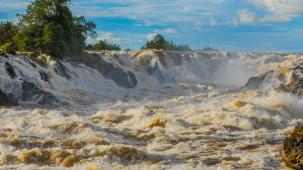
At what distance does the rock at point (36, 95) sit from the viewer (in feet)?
95.9

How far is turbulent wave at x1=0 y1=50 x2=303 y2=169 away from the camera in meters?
16.0

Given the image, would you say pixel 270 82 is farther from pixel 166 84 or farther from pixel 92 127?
pixel 92 127

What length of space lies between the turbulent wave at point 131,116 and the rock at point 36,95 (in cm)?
5

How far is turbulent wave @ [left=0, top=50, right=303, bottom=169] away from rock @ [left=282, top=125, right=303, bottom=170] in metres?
0.68

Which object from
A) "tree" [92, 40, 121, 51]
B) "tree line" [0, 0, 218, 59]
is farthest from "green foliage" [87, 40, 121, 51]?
"tree line" [0, 0, 218, 59]

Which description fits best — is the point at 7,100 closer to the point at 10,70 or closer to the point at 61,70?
the point at 10,70

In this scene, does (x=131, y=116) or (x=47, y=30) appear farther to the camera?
(x=47, y=30)

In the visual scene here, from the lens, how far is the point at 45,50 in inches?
1510

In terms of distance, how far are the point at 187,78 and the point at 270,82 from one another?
1372 centimetres

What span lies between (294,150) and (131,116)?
1108cm

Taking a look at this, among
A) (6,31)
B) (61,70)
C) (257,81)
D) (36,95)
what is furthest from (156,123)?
(6,31)

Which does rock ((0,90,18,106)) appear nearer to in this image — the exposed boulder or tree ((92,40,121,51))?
the exposed boulder

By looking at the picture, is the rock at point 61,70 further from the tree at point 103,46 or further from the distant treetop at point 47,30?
the tree at point 103,46

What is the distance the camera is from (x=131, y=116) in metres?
24.5
